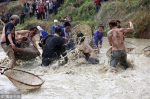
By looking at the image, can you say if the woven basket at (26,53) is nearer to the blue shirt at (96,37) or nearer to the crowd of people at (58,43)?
the crowd of people at (58,43)

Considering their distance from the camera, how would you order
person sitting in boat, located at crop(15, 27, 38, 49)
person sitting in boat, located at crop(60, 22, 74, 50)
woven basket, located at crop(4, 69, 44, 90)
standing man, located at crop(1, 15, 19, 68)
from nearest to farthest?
woven basket, located at crop(4, 69, 44, 90), standing man, located at crop(1, 15, 19, 68), person sitting in boat, located at crop(15, 27, 38, 49), person sitting in boat, located at crop(60, 22, 74, 50)

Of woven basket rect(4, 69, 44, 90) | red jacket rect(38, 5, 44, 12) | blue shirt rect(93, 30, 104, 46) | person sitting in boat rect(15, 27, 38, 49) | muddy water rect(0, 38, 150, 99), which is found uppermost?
red jacket rect(38, 5, 44, 12)

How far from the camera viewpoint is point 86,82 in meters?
7.04

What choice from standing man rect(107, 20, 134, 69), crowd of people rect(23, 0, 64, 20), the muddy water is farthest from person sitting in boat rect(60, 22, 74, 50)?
crowd of people rect(23, 0, 64, 20)

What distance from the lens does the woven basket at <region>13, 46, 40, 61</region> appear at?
859 centimetres

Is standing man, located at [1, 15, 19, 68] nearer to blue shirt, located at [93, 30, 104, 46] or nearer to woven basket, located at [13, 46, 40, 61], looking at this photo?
woven basket, located at [13, 46, 40, 61]

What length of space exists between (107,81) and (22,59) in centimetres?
307

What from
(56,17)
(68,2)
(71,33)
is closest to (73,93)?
(71,33)

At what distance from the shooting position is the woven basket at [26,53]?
8.59m

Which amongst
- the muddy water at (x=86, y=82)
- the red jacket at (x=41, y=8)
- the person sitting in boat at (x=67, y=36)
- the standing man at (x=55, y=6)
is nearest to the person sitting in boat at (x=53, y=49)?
the muddy water at (x=86, y=82)

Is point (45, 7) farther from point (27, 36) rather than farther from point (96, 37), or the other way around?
point (27, 36)

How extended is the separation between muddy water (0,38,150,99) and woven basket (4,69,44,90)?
14 centimetres

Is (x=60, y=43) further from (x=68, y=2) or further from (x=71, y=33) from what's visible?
(x=68, y=2)

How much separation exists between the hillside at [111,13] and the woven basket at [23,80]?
10.6m
